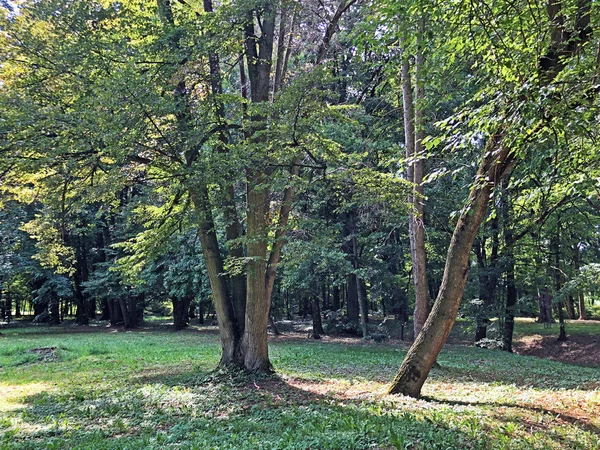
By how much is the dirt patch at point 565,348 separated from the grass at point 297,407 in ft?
19.7

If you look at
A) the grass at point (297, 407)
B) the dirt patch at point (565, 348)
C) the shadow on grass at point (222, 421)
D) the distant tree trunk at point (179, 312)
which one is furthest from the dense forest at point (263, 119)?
the distant tree trunk at point (179, 312)

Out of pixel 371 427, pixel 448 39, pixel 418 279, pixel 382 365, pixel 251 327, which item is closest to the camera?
pixel 371 427

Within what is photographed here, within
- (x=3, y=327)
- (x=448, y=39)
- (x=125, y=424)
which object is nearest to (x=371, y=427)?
(x=125, y=424)

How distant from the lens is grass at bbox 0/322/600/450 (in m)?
4.85

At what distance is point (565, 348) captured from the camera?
1873 cm

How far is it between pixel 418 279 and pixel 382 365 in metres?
2.77

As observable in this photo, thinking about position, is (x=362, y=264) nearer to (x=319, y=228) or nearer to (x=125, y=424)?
(x=319, y=228)

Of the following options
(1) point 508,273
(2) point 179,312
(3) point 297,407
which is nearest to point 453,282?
(3) point 297,407

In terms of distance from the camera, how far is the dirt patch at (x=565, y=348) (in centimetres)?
1694

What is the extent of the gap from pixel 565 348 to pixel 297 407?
1681 cm

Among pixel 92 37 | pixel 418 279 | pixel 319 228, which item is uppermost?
pixel 92 37

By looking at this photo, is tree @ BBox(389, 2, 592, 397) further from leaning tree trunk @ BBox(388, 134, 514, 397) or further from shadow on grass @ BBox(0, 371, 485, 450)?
shadow on grass @ BBox(0, 371, 485, 450)

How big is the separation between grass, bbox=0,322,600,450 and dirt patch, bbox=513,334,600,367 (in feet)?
19.7

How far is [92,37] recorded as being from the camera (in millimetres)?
8336
